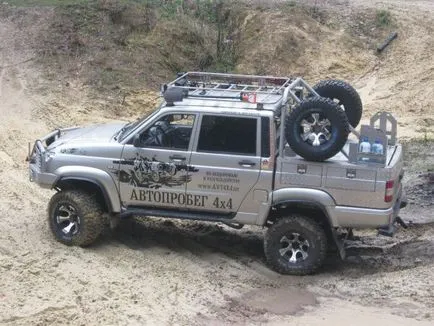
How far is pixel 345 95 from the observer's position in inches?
380

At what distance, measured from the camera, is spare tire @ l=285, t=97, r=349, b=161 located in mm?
8055

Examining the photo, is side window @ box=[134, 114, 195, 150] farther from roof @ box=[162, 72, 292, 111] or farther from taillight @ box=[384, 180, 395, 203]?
taillight @ box=[384, 180, 395, 203]

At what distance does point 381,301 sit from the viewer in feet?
26.2

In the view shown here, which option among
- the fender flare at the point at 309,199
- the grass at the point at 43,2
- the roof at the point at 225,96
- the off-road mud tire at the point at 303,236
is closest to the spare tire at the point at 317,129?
the fender flare at the point at 309,199

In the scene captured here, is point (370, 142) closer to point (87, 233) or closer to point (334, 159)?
point (334, 159)

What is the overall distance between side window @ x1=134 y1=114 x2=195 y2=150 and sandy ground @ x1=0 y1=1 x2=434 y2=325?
1.39 metres

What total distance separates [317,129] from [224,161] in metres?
1.16

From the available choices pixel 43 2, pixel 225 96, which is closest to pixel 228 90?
pixel 225 96

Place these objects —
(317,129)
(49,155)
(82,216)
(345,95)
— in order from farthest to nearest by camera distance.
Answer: (345,95), (49,155), (82,216), (317,129)

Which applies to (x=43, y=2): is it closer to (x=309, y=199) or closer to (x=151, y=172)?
(x=151, y=172)

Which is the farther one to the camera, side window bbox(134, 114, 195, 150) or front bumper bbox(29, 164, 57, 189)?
front bumper bbox(29, 164, 57, 189)

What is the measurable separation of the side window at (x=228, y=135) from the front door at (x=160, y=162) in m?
0.19

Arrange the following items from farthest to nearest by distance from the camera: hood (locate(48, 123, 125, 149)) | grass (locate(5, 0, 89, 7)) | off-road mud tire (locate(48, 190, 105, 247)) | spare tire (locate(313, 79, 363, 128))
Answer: grass (locate(5, 0, 89, 7))
spare tire (locate(313, 79, 363, 128))
hood (locate(48, 123, 125, 149))
off-road mud tire (locate(48, 190, 105, 247))

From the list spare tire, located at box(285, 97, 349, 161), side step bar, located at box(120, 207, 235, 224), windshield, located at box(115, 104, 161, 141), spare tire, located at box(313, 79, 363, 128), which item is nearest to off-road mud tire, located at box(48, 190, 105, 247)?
side step bar, located at box(120, 207, 235, 224)
